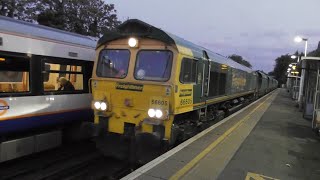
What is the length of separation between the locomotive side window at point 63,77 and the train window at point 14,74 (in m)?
0.62

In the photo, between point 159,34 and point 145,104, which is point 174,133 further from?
point 159,34

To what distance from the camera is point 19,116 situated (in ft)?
27.0

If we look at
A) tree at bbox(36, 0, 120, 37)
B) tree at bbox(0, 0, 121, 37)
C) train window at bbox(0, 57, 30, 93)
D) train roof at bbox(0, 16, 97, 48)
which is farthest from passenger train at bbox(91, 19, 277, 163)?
tree at bbox(36, 0, 120, 37)

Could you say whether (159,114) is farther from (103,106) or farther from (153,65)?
(103,106)

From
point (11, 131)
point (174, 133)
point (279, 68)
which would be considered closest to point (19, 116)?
point (11, 131)

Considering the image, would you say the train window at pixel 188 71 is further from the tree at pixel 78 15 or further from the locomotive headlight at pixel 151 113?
the tree at pixel 78 15

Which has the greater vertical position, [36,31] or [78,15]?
[78,15]

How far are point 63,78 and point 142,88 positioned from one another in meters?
2.47

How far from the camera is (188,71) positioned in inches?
362

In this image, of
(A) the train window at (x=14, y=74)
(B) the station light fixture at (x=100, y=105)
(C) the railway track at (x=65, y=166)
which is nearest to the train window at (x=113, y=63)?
(B) the station light fixture at (x=100, y=105)

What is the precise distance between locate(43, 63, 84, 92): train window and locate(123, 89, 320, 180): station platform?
3391 millimetres

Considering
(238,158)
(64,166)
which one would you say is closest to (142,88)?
(238,158)

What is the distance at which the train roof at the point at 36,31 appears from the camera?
8.07 m

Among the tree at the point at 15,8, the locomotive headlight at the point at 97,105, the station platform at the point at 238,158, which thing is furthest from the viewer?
the tree at the point at 15,8
